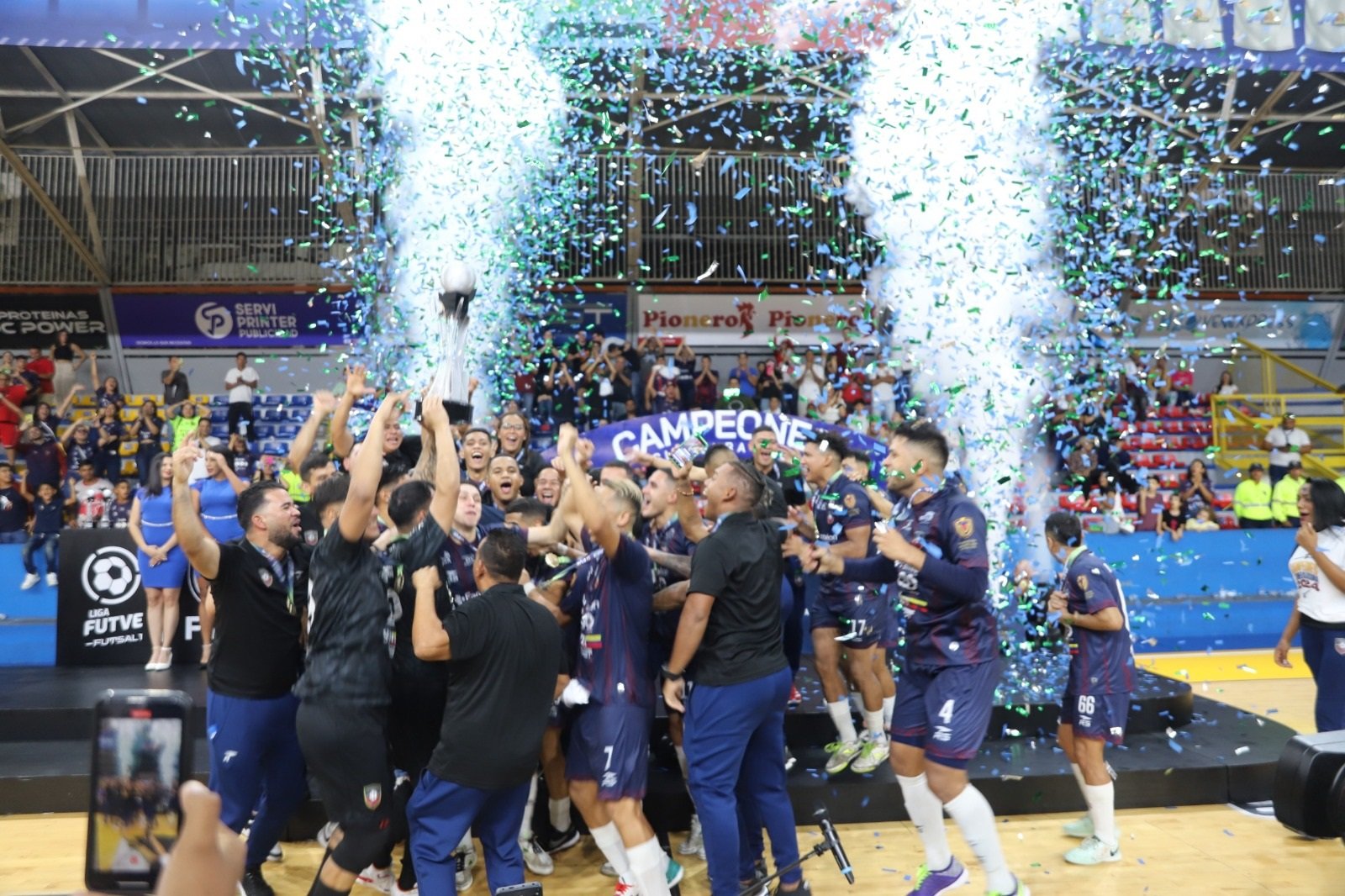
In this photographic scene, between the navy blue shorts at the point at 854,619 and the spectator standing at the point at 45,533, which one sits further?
the spectator standing at the point at 45,533

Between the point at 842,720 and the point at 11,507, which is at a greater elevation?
the point at 11,507

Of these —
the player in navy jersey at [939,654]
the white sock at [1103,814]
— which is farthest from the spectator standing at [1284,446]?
the player in navy jersey at [939,654]

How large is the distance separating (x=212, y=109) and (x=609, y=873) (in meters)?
15.1

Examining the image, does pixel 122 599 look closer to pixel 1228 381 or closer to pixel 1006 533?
pixel 1006 533

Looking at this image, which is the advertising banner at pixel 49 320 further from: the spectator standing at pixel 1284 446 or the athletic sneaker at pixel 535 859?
the spectator standing at pixel 1284 446

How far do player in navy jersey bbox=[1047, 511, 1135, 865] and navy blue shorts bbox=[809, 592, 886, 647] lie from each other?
109cm

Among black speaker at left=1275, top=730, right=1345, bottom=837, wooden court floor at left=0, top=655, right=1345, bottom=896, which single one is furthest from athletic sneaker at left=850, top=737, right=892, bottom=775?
black speaker at left=1275, top=730, right=1345, bottom=837

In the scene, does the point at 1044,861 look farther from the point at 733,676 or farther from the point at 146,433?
the point at 146,433

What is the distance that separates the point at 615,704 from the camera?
14.4ft

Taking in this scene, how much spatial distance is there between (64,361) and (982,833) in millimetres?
16759

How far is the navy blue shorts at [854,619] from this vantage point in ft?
20.2

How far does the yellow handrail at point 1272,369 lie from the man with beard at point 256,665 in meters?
19.4

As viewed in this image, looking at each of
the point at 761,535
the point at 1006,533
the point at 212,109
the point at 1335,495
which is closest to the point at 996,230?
the point at 1006,533

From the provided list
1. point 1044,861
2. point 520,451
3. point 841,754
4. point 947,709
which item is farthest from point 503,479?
point 1044,861
